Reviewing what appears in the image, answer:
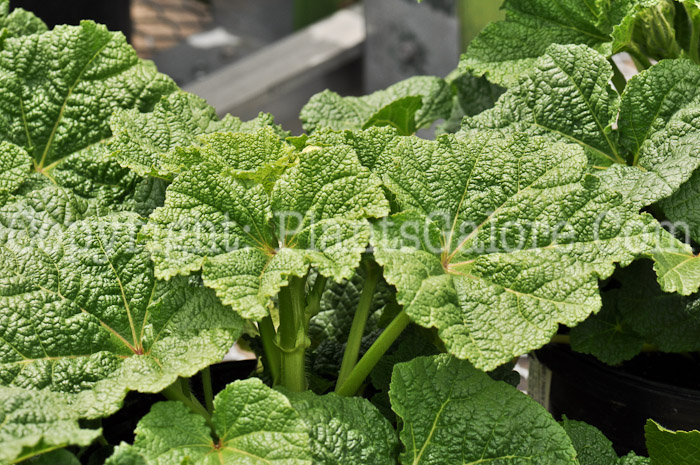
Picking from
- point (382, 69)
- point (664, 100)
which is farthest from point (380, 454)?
point (382, 69)

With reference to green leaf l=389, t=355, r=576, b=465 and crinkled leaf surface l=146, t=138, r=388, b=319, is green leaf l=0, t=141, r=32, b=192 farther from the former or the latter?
green leaf l=389, t=355, r=576, b=465

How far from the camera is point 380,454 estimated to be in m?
0.81

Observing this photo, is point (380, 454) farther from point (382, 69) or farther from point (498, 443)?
point (382, 69)

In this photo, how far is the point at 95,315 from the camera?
0.86 metres

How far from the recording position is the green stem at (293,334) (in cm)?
88

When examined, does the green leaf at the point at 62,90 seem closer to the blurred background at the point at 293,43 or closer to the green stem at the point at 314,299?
the green stem at the point at 314,299

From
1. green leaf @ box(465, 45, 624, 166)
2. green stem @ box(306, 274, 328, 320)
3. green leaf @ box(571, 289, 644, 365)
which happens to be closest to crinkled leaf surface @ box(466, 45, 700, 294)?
green leaf @ box(465, 45, 624, 166)

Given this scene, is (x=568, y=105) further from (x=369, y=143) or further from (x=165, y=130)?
(x=165, y=130)

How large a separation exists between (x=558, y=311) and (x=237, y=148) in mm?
405

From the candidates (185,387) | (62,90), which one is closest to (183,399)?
(185,387)

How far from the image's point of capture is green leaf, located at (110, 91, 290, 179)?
0.95 metres

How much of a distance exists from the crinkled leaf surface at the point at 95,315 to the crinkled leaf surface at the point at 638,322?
563 millimetres

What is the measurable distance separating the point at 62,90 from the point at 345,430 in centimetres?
64

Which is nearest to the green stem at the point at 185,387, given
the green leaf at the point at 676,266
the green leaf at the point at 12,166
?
the green leaf at the point at 12,166
